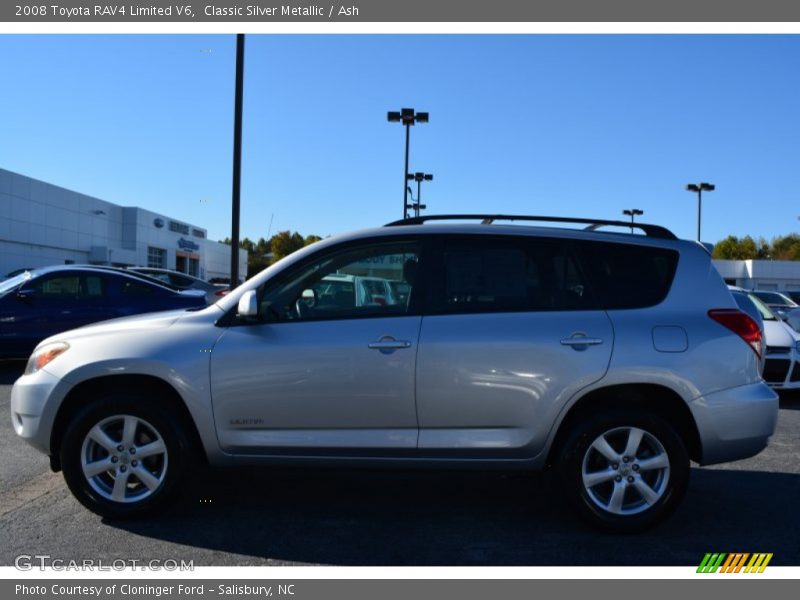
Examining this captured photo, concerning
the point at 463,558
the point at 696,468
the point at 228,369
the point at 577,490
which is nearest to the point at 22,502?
the point at 228,369

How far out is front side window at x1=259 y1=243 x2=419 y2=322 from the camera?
457 centimetres

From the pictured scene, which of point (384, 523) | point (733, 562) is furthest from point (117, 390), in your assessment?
point (733, 562)

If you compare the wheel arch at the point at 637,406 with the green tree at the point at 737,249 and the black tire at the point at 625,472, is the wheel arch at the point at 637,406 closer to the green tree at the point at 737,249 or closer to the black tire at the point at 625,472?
the black tire at the point at 625,472

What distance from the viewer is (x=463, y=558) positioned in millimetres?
4070

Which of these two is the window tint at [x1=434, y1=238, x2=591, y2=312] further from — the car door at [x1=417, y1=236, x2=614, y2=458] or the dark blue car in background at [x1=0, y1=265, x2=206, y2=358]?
the dark blue car in background at [x1=0, y1=265, x2=206, y2=358]

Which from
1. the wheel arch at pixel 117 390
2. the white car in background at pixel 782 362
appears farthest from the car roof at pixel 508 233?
the white car in background at pixel 782 362

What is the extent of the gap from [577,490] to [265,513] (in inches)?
76.9

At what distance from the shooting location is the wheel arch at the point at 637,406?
4.50m

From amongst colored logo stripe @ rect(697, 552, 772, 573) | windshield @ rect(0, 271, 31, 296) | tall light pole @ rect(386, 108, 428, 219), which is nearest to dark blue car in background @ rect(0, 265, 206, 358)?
windshield @ rect(0, 271, 31, 296)

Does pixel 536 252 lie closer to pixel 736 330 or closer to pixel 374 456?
pixel 736 330

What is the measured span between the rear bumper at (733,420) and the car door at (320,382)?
170 cm

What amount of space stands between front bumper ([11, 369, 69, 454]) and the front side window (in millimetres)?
1335

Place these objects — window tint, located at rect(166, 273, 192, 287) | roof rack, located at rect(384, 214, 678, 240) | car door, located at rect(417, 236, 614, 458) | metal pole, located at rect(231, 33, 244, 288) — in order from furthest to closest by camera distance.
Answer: window tint, located at rect(166, 273, 192, 287) < metal pole, located at rect(231, 33, 244, 288) < roof rack, located at rect(384, 214, 678, 240) < car door, located at rect(417, 236, 614, 458)

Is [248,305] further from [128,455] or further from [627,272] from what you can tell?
[627,272]
